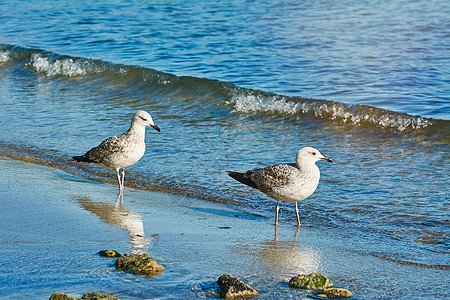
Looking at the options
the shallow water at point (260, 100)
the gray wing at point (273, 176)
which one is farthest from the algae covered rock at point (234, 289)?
the gray wing at point (273, 176)

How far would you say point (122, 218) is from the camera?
19.3ft

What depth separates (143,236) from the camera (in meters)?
5.28

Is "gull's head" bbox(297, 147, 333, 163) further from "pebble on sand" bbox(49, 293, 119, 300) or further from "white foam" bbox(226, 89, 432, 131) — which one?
"white foam" bbox(226, 89, 432, 131)

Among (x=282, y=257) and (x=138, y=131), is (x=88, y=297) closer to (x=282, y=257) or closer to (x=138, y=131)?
(x=282, y=257)

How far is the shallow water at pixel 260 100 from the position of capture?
22.3 feet

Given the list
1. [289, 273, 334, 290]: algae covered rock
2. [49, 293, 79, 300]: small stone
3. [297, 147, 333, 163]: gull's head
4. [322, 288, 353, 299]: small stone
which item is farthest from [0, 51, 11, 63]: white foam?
[322, 288, 353, 299]: small stone

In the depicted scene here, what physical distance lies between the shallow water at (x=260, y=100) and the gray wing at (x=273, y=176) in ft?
1.31

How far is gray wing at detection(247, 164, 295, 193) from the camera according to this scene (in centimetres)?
608

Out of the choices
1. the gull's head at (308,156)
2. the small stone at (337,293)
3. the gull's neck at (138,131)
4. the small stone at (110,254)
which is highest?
the gull's neck at (138,131)

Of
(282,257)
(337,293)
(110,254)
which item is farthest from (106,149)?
(337,293)

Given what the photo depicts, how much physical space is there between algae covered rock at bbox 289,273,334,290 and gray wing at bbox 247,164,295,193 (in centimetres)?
194

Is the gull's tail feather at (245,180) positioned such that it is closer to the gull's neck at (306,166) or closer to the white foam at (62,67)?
the gull's neck at (306,166)

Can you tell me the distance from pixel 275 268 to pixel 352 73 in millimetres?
8828

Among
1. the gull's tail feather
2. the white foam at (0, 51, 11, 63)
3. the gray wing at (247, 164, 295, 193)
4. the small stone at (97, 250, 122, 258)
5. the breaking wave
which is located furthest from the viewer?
the white foam at (0, 51, 11, 63)
